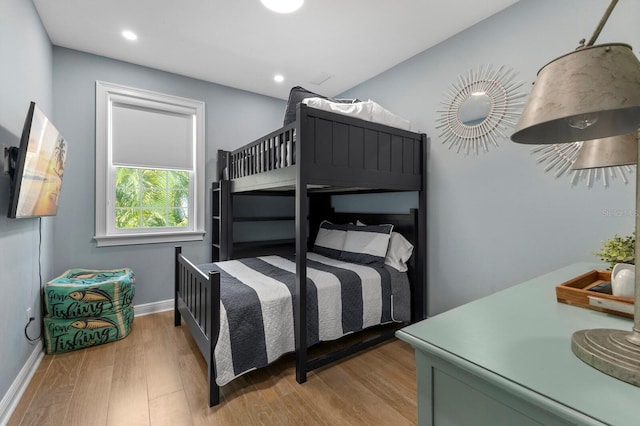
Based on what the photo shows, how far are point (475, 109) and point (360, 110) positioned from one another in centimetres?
94

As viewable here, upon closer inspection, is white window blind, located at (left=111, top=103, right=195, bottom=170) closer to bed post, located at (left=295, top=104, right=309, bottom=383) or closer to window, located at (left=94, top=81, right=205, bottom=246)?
window, located at (left=94, top=81, right=205, bottom=246)

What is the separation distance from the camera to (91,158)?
2816mm

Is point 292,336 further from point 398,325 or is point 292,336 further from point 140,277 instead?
point 140,277

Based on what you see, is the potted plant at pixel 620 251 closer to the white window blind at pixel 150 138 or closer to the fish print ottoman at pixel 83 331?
the fish print ottoman at pixel 83 331

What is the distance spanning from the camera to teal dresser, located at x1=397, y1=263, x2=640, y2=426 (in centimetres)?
54

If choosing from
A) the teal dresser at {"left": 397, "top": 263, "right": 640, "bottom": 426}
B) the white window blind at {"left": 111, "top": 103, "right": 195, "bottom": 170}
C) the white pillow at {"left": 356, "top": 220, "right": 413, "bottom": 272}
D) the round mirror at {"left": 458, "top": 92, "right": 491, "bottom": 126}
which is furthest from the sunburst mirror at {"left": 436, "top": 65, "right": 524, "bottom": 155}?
the white window blind at {"left": 111, "top": 103, "right": 195, "bottom": 170}

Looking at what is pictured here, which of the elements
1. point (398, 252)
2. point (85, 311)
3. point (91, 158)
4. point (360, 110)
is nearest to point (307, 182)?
point (360, 110)

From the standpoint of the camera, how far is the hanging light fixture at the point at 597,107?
52cm

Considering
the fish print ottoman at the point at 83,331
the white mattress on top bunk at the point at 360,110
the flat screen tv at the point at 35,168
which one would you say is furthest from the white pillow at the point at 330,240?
the flat screen tv at the point at 35,168

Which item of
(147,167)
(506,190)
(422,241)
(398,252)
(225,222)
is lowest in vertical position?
(398,252)

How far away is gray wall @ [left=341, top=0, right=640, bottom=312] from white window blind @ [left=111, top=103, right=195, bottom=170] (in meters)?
2.39

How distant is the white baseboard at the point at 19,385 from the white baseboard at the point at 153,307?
0.82 m

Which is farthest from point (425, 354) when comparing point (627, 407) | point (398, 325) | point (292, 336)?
point (398, 325)

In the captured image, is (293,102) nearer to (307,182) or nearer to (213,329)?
(307,182)
